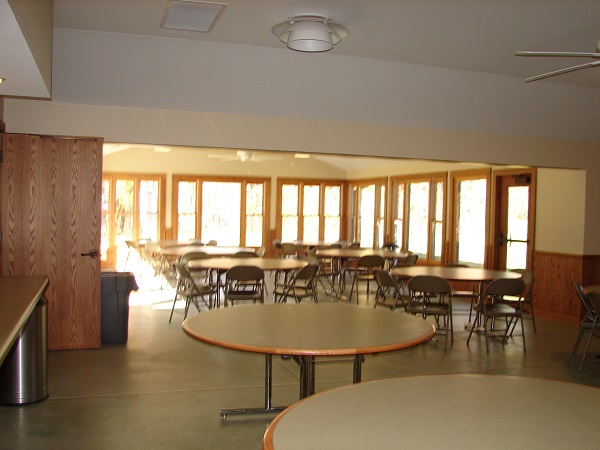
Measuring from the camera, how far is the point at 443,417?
1.81 meters

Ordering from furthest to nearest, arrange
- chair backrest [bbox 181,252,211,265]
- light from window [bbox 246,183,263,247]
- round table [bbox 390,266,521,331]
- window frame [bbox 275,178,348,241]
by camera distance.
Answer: window frame [bbox 275,178,348,241]
light from window [bbox 246,183,263,247]
chair backrest [bbox 181,252,211,265]
round table [bbox 390,266,521,331]

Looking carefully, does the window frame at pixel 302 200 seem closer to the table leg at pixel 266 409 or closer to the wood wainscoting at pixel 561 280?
the wood wainscoting at pixel 561 280

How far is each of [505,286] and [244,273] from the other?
8.98ft

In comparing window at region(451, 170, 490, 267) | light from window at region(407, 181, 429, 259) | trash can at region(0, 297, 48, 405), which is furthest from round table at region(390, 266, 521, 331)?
light from window at region(407, 181, 429, 259)

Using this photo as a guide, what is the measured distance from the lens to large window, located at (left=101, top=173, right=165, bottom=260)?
13.3 metres

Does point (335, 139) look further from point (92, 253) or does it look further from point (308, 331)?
point (308, 331)

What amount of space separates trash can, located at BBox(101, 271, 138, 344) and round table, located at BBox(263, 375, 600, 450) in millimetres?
4438

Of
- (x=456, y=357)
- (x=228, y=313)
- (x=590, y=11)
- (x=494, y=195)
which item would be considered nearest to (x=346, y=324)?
(x=228, y=313)

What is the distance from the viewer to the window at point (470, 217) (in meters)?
9.87

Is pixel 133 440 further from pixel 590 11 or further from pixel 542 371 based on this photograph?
pixel 590 11

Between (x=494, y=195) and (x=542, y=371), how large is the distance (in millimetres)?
4519

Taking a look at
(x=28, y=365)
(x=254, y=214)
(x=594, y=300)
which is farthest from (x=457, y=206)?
(x=28, y=365)

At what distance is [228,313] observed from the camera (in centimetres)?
359

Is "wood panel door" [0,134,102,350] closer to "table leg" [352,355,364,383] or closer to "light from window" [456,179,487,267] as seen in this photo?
"table leg" [352,355,364,383]
